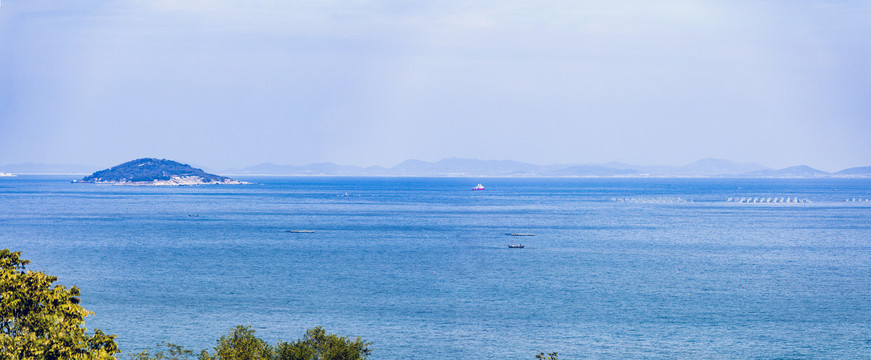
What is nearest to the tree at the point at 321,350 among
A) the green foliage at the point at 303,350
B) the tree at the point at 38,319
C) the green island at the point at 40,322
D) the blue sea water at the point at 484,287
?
the green foliage at the point at 303,350

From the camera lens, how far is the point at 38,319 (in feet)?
77.8

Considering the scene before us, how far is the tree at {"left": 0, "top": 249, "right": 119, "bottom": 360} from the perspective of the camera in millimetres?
22672

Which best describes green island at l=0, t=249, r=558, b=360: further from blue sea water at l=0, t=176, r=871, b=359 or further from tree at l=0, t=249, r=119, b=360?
blue sea water at l=0, t=176, r=871, b=359

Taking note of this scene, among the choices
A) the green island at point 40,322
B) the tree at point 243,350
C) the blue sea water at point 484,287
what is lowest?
the blue sea water at point 484,287

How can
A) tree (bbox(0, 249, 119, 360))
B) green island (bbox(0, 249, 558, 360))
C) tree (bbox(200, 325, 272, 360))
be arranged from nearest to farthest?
green island (bbox(0, 249, 558, 360)) < tree (bbox(0, 249, 119, 360)) < tree (bbox(200, 325, 272, 360))

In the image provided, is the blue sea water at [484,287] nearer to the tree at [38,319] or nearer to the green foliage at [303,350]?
the green foliage at [303,350]

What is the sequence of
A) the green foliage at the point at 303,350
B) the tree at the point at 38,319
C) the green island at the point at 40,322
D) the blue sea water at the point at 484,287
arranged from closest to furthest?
1. the green island at the point at 40,322
2. the tree at the point at 38,319
3. the green foliage at the point at 303,350
4. the blue sea water at the point at 484,287

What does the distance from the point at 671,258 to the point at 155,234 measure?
A: 8138 centimetres

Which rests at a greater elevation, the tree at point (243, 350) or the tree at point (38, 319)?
the tree at point (38, 319)

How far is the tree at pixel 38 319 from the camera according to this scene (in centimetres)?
2267

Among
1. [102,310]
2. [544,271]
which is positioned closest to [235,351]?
[102,310]

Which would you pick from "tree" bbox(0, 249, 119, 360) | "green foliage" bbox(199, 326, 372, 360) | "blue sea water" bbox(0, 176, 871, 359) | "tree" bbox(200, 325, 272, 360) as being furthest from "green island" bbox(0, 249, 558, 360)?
"blue sea water" bbox(0, 176, 871, 359)

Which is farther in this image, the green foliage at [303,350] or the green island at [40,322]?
the green foliage at [303,350]

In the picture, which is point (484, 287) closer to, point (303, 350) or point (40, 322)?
point (303, 350)
